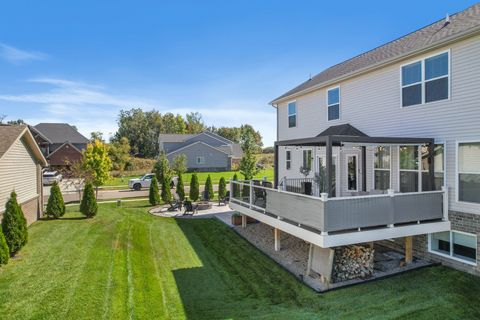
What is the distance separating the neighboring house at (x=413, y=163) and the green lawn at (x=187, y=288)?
1230 millimetres

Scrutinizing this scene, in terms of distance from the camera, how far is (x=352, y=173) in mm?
12469

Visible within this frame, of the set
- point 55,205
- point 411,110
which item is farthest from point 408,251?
point 55,205

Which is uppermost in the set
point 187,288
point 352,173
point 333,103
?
point 333,103

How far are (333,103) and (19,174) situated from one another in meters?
15.0

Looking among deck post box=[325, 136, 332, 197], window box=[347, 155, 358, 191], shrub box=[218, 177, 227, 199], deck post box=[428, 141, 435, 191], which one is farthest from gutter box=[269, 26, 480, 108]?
shrub box=[218, 177, 227, 199]

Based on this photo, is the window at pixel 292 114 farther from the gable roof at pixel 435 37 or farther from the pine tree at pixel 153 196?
the pine tree at pixel 153 196

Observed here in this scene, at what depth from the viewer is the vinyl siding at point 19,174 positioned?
11.7 metres

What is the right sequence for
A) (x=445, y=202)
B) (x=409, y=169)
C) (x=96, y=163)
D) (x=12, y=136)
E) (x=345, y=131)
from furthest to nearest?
(x=96, y=163) < (x=12, y=136) < (x=345, y=131) < (x=409, y=169) < (x=445, y=202)

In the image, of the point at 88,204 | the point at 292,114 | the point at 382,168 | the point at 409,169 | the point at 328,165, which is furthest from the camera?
the point at 292,114

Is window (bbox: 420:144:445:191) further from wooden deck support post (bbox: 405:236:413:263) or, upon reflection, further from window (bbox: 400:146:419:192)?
wooden deck support post (bbox: 405:236:413:263)

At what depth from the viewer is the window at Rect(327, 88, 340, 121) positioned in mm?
12992

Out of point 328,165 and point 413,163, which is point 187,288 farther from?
point 413,163

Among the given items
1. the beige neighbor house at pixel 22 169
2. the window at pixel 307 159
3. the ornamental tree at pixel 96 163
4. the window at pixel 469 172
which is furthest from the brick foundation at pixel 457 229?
the ornamental tree at pixel 96 163

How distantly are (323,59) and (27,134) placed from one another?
1747 centimetres
